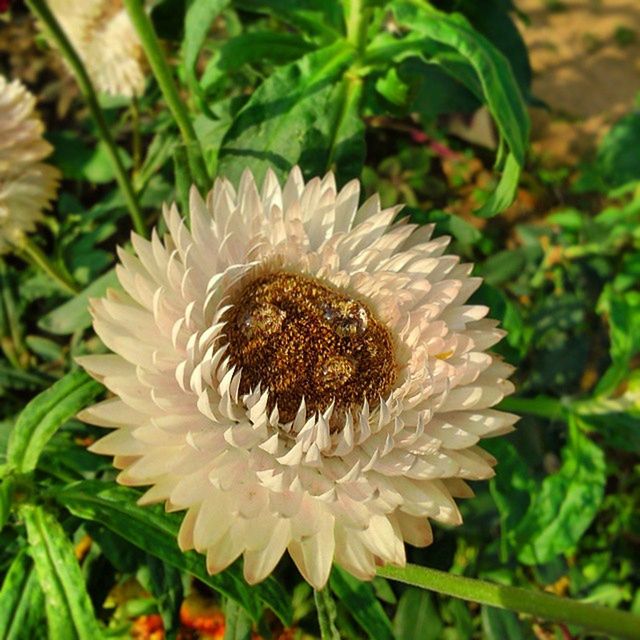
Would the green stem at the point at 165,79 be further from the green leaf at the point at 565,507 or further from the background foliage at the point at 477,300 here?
the green leaf at the point at 565,507

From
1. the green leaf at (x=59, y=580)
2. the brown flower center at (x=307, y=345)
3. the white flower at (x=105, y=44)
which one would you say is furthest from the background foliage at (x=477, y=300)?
the brown flower center at (x=307, y=345)

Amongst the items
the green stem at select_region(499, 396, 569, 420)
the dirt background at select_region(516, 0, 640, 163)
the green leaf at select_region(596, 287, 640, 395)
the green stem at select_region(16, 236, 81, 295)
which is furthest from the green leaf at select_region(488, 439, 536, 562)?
the dirt background at select_region(516, 0, 640, 163)

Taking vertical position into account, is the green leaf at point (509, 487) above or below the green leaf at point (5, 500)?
below

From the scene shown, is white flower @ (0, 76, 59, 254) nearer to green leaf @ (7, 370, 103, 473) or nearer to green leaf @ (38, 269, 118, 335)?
green leaf @ (38, 269, 118, 335)

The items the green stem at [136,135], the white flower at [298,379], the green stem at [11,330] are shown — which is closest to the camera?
the white flower at [298,379]

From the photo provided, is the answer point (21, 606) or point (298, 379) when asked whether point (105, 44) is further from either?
point (21, 606)

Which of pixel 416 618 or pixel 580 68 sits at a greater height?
pixel 580 68

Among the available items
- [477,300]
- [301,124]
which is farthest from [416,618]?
[301,124]
